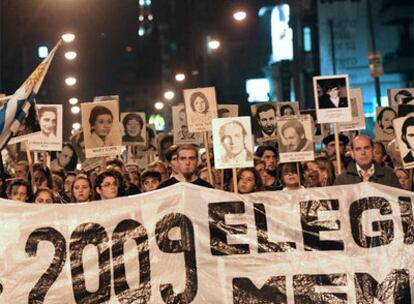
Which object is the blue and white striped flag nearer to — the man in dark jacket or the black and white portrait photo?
the black and white portrait photo

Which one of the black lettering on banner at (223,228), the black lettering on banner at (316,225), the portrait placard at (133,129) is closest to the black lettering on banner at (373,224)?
the black lettering on banner at (316,225)

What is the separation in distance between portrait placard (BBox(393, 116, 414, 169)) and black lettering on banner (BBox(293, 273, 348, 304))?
205cm

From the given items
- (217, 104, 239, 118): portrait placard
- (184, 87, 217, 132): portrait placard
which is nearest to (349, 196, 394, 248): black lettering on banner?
(184, 87, 217, 132): portrait placard

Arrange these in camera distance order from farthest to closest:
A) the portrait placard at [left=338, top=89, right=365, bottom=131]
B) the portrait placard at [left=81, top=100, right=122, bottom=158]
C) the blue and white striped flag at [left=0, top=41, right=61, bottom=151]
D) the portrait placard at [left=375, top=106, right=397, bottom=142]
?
the portrait placard at [left=375, top=106, right=397, bottom=142]
the portrait placard at [left=338, top=89, right=365, bottom=131]
the portrait placard at [left=81, top=100, right=122, bottom=158]
the blue and white striped flag at [left=0, top=41, right=61, bottom=151]

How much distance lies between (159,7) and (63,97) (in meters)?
73.1

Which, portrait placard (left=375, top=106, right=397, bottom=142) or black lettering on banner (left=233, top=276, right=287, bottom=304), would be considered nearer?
black lettering on banner (left=233, top=276, right=287, bottom=304)

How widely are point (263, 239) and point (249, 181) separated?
2.00 metres

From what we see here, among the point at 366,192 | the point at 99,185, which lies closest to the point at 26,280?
the point at 99,185

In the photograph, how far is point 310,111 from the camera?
14570 millimetres

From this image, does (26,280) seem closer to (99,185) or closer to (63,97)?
(99,185)

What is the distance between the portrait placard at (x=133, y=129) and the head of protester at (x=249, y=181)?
451 cm

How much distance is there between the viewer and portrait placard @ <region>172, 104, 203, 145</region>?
44.3ft

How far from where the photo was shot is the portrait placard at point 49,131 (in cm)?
1188

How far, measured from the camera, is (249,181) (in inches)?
380
